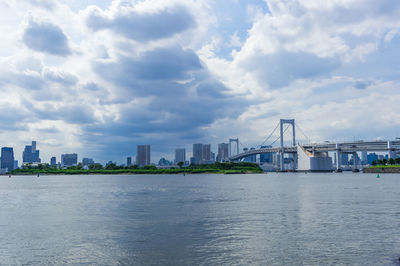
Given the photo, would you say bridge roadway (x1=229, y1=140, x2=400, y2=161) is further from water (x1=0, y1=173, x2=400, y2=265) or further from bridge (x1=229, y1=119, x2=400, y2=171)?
water (x1=0, y1=173, x2=400, y2=265)

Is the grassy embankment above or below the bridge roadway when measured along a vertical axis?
below

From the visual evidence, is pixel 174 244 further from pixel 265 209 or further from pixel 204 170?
pixel 204 170

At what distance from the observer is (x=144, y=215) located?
23.3m

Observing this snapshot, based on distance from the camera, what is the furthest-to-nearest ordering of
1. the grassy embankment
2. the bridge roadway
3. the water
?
the grassy embankment
the bridge roadway
the water

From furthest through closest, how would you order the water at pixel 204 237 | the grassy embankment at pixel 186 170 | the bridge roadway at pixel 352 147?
the grassy embankment at pixel 186 170 → the bridge roadway at pixel 352 147 → the water at pixel 204 237

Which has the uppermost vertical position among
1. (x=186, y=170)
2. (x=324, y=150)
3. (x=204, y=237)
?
(x=324, y=150)

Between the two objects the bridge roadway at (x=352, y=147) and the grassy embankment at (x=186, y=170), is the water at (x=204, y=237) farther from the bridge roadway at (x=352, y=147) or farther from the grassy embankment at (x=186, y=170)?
the grassy embankment at (x=186, y=170)

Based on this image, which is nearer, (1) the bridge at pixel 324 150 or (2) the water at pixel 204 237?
(2) the water at pixel 204 237

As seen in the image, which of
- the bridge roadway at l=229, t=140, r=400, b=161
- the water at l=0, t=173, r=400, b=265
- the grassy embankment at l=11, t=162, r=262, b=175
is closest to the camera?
the water at l=0, t=173, r=400, b=265

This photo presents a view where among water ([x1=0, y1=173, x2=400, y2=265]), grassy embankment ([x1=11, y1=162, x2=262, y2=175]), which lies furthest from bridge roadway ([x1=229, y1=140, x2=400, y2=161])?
water ([x1=0, y1=173, x2=400, y2=265])

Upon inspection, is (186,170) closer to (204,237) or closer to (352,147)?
(352,147)

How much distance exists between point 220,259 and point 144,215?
39.5 feet

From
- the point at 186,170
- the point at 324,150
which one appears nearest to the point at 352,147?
the point at 324,150

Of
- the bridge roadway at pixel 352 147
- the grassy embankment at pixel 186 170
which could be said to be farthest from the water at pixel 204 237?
the grassy embankment at pixel 186 170
